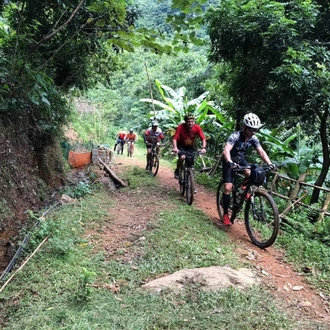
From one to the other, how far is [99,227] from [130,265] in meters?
1.52

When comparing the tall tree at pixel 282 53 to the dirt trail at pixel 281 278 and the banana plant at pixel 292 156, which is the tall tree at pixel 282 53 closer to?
the banana plant at pixel 292 156

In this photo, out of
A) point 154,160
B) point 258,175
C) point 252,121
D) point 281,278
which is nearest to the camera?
point 281,278

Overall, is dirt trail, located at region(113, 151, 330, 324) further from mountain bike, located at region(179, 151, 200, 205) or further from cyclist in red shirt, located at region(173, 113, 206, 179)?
cyclist in red shirt, located at region(173, 113, 206, 179)

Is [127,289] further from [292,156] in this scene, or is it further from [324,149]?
[292,156]

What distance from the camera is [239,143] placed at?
17.1ft

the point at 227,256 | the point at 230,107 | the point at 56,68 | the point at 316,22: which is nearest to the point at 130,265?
the point at 227,256

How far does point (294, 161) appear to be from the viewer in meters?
7.94

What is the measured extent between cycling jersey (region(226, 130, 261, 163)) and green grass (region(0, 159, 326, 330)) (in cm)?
124

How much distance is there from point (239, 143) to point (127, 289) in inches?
114

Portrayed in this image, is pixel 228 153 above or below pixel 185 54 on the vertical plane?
below

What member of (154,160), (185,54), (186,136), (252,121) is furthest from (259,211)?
(154,160)

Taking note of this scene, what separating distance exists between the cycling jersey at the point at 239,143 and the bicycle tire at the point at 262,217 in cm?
71

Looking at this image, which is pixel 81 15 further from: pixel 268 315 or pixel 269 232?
pixel 268 315

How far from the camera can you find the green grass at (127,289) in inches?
111
